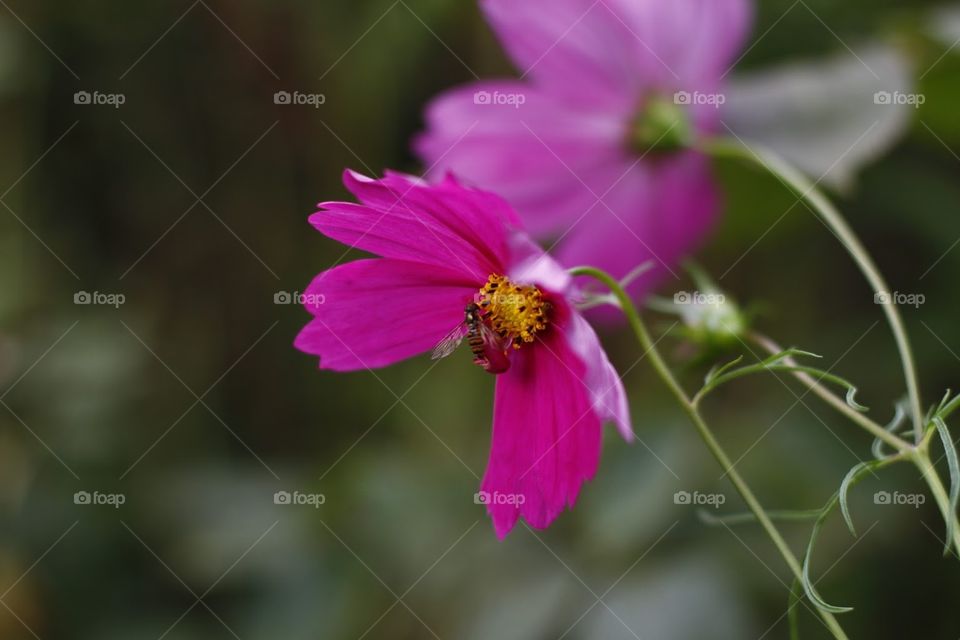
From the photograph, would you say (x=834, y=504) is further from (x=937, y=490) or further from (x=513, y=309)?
(x=513, y=309)

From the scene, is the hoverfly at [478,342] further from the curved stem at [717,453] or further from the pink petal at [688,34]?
the pink petal at [688,34]

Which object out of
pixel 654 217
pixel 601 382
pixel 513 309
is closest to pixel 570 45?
pixel 654 217

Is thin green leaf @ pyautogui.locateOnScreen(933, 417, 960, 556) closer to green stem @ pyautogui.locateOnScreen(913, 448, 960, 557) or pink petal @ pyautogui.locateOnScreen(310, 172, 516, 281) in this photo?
green stem @ pyautogui.locateOnScreen(913, 448, 960, 557)

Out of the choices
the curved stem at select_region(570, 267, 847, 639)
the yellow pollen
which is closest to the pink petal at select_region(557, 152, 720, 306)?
the yellow pollen

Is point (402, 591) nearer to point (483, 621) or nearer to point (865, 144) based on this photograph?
point (483, 621)

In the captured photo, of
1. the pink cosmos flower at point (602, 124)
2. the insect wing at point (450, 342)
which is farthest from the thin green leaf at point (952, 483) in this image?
the pink cosmos flower at point (602, 124)

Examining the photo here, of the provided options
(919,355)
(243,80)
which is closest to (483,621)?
(919,355)
